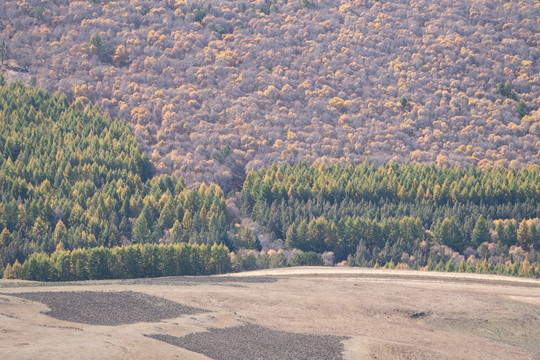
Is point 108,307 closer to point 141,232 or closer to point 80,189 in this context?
point 141,232

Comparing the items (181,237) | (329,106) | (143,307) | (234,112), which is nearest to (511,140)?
(329,106)

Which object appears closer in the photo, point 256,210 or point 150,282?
point 150,282

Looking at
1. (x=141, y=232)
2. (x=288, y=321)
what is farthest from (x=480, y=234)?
(x=288, y=321)

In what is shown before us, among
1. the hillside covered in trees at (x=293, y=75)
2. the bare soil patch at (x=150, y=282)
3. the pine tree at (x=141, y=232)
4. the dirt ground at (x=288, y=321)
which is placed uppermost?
the hillside covered in trees at (x=293, y=75)

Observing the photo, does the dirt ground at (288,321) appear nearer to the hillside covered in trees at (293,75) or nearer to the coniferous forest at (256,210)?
the coniferous forest at (256,210)

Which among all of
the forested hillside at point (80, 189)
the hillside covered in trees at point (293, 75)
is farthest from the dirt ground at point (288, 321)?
the hillside covered in trees at point (293, 75)

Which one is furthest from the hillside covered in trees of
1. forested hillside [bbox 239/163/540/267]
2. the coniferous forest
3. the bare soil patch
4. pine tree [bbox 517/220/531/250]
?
the bare soil patch
